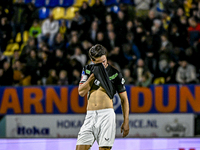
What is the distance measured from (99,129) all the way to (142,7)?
8.27 m

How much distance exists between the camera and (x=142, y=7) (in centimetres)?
1195

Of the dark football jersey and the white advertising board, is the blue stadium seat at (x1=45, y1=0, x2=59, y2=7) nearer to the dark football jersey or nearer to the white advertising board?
the white advertising board

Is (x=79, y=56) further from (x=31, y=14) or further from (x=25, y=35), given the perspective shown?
(x=31, y=14)

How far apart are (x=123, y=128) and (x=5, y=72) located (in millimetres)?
6422

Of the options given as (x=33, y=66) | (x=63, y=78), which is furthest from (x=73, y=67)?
(x=33, y=66)

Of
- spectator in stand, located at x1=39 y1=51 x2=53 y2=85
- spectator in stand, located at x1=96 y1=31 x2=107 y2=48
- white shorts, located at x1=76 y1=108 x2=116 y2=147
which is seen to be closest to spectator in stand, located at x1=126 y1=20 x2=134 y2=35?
spectator in stand, located at x1=96 y1=31 x2=107 y2=48

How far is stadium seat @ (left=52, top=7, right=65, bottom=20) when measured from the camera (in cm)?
1245

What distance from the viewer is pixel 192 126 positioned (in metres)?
9.05

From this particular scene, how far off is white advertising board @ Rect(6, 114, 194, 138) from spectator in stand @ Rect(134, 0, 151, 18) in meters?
3.96

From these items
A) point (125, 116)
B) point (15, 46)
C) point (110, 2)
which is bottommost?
point (125, 116)

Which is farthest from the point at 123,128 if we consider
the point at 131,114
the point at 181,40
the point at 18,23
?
the point at 18,23

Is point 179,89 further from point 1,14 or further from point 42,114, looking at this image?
point 1,14

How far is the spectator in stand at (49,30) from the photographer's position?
11.4m

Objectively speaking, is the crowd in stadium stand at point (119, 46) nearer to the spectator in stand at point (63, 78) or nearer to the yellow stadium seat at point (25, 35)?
the spectator in stand at point (63, 78)
